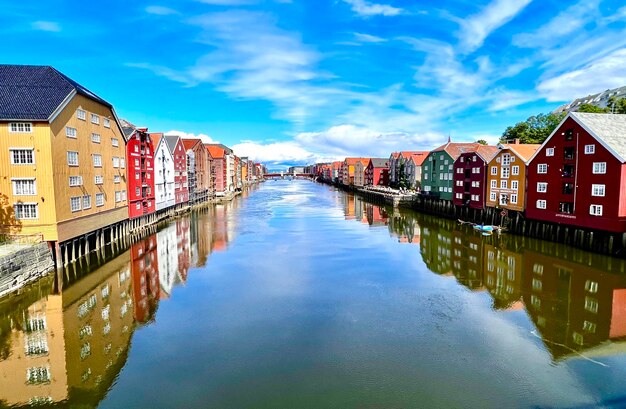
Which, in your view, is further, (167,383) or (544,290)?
(544,290)

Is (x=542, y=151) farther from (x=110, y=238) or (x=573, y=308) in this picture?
(x=110, y=238)

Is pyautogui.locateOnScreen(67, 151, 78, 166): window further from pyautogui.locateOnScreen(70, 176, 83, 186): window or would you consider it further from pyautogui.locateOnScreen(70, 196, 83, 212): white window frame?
pyautogui.locateOnScreen(70, 196, 83, 212): white window frame

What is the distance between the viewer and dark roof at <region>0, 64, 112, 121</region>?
24047mm

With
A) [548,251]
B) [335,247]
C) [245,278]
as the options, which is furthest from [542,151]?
[245,278]

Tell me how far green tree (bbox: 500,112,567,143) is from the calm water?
4504 centimetres

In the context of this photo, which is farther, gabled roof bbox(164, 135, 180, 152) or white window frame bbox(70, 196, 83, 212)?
gabled roof bbox(164, 135, 180, 152)

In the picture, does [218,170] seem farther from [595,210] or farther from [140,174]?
[595,210]

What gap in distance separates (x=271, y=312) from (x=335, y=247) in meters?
16.3

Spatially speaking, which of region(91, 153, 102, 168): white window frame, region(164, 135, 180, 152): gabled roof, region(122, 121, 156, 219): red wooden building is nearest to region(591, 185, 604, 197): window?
region(91, 153, 102, 168): white window frame

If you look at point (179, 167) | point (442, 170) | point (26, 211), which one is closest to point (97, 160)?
point (26, 211)

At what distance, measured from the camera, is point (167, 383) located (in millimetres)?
12211

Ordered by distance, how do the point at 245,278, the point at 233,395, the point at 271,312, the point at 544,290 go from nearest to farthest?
the point at 233,395 → the point at 271,312 → the point at 544,290 → the point at 245,278

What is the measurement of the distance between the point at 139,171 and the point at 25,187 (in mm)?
18376

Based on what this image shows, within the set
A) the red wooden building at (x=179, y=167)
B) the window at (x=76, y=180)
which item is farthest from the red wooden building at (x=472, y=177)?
the window at (x=76, y=180)
